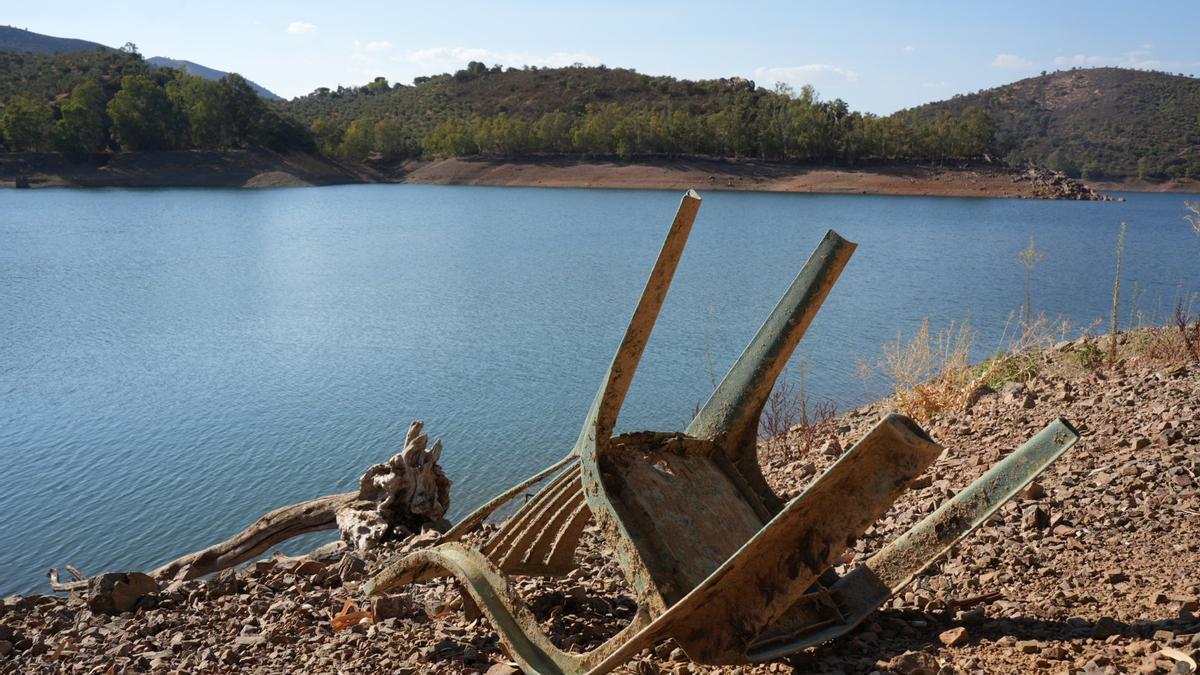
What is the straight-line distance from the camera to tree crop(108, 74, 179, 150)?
73438 mm

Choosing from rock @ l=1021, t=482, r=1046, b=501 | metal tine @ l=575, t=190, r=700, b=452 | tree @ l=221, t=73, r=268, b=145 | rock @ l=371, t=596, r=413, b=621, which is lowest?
rock @ l=371, t=596, r=413, b=621

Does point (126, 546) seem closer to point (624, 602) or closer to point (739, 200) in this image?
point (624, 602)

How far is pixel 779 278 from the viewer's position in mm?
25391

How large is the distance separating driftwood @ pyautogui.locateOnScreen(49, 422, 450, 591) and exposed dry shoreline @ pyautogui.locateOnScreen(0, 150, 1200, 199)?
6667 centimetres

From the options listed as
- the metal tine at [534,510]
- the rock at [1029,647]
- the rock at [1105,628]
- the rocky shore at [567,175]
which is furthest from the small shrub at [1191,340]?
the rocky shore at [567,175]

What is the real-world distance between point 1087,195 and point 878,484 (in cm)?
8066

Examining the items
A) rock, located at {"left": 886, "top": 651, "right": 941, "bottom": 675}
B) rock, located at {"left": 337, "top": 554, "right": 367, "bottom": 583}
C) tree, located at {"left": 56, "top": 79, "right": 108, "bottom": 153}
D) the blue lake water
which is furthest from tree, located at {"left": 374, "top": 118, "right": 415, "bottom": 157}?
rock, located at {"left": 886, "top": 651, "right": 941, "bottom": 675}

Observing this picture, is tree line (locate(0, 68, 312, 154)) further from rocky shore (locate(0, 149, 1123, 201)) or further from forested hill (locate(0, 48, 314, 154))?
rocky shore (locate(0, 149, 1123, 201))

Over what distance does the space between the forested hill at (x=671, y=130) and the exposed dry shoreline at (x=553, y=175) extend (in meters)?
2.85

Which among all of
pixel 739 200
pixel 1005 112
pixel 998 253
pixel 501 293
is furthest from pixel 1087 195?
pixel 501 293

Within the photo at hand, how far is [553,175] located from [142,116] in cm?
3514

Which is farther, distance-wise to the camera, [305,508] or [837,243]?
[305,508]

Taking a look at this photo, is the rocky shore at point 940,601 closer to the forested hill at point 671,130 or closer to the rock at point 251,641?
the rock at point 251,641

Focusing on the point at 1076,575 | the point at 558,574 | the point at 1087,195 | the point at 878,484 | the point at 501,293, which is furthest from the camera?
the point at 1087,195
